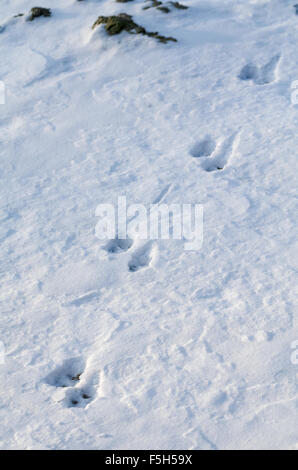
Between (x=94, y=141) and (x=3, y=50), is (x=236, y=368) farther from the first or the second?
(x=3, y=50)

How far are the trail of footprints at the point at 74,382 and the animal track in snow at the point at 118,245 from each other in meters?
1.12

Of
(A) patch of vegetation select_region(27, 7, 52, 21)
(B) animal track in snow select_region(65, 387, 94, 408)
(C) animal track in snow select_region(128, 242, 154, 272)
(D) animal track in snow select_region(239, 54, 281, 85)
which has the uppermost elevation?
(A) patch of vegetation select_region(27, 7, 52, 21)

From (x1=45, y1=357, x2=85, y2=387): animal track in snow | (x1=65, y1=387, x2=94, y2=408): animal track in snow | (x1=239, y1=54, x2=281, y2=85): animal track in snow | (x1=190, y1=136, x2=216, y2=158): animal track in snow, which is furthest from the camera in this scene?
(x1=239, y1=54, x2=281, y2=85): animal track in snow

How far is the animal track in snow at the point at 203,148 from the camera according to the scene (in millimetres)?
5102

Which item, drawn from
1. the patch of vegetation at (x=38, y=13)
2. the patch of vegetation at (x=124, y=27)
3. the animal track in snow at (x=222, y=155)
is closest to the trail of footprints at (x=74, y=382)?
the animal track in snow at (x=222, y=155)

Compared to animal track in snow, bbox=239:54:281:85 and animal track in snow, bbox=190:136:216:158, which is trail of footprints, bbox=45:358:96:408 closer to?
animal track in snow, bbox=190:136:216:158

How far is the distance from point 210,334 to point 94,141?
2768 mm

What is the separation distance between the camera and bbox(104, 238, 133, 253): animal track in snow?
4.28 meters

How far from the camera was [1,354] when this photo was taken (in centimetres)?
354

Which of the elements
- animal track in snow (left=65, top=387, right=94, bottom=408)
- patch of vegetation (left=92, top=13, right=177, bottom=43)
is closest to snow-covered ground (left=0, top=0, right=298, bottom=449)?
animal track in snow (left=65, top=387, right=94, bottom=408)

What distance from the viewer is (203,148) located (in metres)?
5.16

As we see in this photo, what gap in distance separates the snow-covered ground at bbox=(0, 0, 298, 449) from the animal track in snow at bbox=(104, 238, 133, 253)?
6 centimetres

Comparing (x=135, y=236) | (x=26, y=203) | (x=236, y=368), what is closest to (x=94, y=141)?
(x=26, y=203)

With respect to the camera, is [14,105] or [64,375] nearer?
[64,375]
